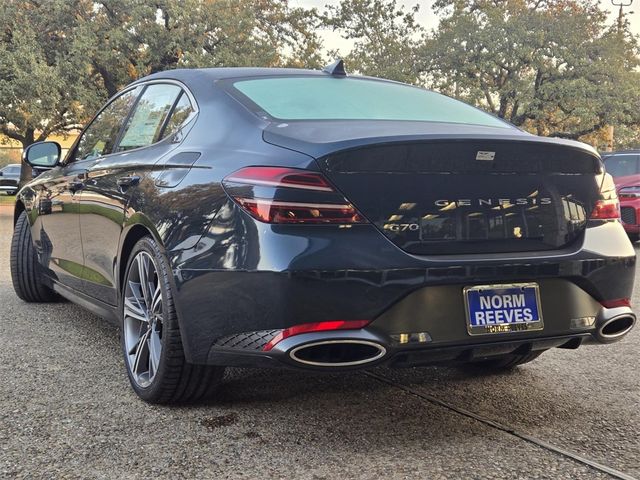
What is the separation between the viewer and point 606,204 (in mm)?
2834

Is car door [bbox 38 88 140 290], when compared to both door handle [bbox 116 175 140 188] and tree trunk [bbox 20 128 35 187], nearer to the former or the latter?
door handle [bbox 116 175 140 188]

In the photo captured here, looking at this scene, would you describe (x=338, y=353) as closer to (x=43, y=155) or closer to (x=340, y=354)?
(x=340, y=354)

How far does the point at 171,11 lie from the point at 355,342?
22.0m

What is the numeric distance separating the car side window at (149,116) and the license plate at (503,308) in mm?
1690

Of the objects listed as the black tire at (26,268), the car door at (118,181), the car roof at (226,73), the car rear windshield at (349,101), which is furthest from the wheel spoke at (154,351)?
the black tire at (26,268)

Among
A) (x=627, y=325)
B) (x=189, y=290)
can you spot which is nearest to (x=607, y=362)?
(x=627, y=325)

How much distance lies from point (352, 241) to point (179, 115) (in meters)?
1.30

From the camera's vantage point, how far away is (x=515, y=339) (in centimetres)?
255

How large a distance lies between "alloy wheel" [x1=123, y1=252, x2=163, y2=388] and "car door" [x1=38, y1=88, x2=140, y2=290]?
32.7 inches

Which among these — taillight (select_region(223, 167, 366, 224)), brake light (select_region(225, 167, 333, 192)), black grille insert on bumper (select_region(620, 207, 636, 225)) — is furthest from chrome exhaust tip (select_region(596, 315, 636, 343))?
black grille insert on bumper (select_region(620, 207, 636, 225))

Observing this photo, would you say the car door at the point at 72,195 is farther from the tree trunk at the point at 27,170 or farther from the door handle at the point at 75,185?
the tree trunk at the point at 27,170

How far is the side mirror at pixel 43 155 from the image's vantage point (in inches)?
182

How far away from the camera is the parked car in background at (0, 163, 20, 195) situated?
28.3m

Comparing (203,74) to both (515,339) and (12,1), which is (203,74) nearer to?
(515,339)
